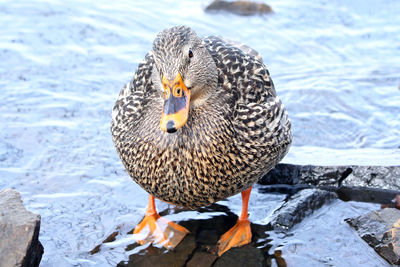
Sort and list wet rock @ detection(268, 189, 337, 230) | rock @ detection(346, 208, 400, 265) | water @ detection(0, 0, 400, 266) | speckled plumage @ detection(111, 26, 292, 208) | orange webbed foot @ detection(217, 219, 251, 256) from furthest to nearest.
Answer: water @ detection(0, 0, 400, 266)
wet rock @ detection(268, 189, 337, 230)
orange webbed foot @ detection(217, 219, 251, 256)
rock @ detection(346, 208, 400, 265)
speckled plumage @ detection(111, 26, 292, 208)

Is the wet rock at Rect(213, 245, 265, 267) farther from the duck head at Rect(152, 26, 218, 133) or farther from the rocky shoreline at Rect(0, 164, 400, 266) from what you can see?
the duck head at Rect(152, 26, 218, 133)

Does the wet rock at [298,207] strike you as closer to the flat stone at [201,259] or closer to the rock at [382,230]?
the rock at [382,230]

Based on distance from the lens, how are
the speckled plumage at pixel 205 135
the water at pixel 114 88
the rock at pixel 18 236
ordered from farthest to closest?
the water at pixel 114 88, the speckled plumage at pixel 205 135, the rock at pixel 18 236

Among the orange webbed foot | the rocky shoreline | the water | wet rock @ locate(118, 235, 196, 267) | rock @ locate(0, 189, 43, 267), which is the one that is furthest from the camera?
the water

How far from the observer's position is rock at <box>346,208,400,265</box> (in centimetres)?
415

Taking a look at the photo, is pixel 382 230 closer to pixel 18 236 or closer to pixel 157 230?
pixel 157 230

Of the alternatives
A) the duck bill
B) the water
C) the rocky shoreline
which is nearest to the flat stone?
the rocky shoreline

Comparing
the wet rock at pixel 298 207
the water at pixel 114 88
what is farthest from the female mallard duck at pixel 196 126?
the water at pixel 114 88

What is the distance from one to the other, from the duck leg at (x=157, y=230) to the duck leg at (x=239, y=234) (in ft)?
1.08

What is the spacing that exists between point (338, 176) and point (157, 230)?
1760mm

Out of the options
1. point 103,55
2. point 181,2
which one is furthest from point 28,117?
point 181,2

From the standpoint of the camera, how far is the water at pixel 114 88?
4.93 metres

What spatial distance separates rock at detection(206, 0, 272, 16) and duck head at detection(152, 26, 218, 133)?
550 centimetres

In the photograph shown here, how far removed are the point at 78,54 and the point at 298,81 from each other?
2.92m
